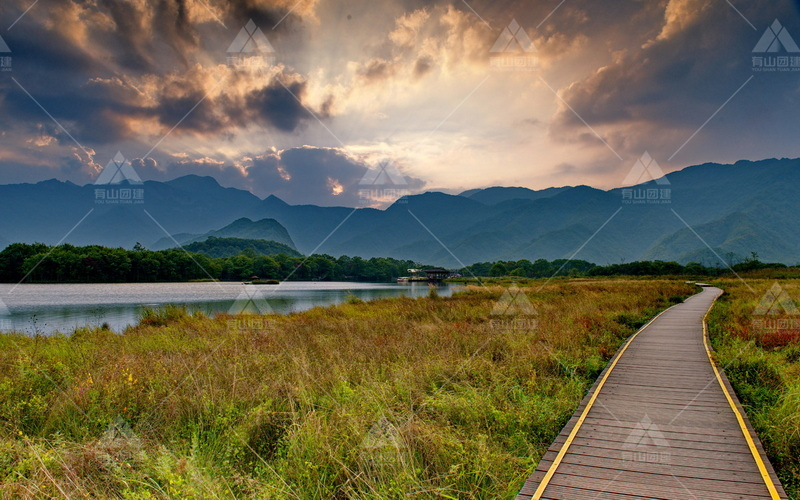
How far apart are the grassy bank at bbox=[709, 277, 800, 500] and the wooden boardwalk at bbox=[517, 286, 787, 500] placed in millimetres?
310

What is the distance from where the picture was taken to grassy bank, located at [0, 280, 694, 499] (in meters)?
4.34

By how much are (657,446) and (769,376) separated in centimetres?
447

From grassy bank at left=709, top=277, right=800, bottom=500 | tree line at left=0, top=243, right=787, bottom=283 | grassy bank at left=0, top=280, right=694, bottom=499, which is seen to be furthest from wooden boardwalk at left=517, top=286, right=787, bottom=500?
tree line at left=0, top=243, right=787, bottom=283

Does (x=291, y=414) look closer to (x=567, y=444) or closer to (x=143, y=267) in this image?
(x=567, y=444)

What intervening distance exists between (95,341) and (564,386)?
538 inches

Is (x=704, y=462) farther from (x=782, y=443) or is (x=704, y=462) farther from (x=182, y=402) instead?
(x=182, y=402)

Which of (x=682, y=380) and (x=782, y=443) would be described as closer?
(x=782, y=443)

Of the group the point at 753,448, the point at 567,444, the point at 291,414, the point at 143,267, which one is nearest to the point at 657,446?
the point at 753,448

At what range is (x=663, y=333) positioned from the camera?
12164mm

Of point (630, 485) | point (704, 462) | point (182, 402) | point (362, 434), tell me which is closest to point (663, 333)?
point (704, 462)

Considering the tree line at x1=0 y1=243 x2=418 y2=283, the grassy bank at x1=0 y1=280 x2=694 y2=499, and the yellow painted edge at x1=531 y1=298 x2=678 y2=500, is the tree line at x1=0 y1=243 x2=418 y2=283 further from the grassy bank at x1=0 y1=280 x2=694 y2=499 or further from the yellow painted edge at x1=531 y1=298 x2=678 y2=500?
the yellow painted edge at x1=531 y1=298 x2=678 y2=500

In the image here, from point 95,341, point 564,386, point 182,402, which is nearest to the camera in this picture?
point 182,402

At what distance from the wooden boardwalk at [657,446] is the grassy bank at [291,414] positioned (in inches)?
18.3

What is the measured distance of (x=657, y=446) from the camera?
4820 mm
